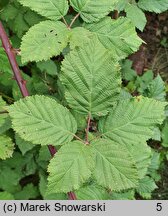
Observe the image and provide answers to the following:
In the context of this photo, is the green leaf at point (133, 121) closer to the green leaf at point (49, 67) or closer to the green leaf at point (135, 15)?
the green leaf at point (135, 15)

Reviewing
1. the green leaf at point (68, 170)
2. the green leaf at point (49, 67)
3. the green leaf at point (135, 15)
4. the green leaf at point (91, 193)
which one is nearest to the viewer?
the green leaf at point (68, 170)

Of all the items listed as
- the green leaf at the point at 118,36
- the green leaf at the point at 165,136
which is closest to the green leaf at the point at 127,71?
the green leaf at the point at 165,136

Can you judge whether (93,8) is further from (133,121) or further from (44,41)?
(133,121)

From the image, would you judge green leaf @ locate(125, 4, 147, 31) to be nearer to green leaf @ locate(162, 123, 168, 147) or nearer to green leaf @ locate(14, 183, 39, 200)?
green leaf @ locate(162, 123, 168, 147)

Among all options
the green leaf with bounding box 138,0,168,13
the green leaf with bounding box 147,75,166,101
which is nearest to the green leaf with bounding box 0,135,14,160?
the green leaf with bounding box 138,0,168,13

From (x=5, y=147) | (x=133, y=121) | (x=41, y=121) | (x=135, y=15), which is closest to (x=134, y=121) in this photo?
(x=133, y=121)
